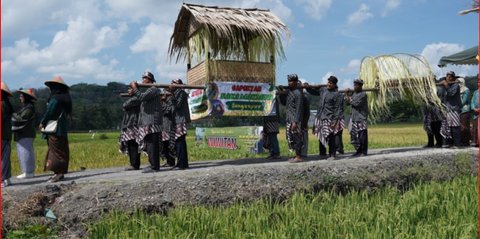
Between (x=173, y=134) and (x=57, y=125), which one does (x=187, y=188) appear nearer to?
(x=57, y=125)

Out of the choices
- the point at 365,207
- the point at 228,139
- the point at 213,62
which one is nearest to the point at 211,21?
the point at 213,62

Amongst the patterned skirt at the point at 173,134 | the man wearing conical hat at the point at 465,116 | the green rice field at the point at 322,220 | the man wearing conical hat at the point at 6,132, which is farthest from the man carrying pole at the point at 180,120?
the man wearing conical hat at the point at 465,116

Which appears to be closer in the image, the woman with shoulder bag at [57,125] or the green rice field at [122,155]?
the woman with shoulder bag at [57,125]

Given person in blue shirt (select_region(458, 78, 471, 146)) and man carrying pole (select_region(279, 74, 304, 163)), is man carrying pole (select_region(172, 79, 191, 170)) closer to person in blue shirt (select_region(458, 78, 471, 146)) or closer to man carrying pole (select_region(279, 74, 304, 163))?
man carrying pole (select_region(279, 74, 304, 163))

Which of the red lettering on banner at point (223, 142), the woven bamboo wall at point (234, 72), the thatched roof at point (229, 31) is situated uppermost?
the thatched roof at point (229, 31)

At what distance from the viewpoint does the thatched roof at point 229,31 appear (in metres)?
8.19

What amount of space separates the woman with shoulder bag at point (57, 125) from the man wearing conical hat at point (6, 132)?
0.53m

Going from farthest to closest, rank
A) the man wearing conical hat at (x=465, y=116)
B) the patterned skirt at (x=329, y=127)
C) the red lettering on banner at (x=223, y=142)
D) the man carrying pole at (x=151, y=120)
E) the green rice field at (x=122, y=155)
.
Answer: the red lettering on banner at (x=223, y=142) < the green rice field at (x=122, y=155) < the man wearing conical hat at (x=465, y=116) < the patterned skirt at (x=329, y=127) < the man carrying pole at (x=151, y=120)

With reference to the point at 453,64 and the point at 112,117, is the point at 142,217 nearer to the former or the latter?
the point at 453,64

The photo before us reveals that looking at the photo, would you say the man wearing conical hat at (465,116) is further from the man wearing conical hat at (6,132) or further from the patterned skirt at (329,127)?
the man wearing conical hat at (6,132)

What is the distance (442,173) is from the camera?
692 centimetres

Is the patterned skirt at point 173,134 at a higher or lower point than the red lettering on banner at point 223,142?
higher

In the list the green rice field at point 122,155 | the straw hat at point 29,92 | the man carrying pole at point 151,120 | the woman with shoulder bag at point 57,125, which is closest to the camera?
the woman with shoulder bag at point 57,125

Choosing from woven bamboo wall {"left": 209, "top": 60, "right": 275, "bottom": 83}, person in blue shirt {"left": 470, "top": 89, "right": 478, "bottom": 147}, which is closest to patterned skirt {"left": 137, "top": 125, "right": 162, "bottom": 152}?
woven bamboo wall {"left": 209, "top": 60, "right": 275, "bottom": 83}
